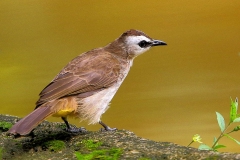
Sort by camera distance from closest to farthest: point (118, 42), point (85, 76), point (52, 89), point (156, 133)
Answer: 1. point (52, 89)
2. point (85, 76)
3. point (118, 42)
4. point (156, 133)

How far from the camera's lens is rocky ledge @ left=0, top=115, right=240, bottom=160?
7.99 ft

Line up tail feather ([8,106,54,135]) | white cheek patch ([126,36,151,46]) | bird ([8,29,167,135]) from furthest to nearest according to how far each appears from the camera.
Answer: white cheek patch ([126,36,151,46]) → bird ([8,29,167,135]) → tail feather ([8,106,54,135])

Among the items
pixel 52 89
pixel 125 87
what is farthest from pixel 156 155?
pixel 125 87

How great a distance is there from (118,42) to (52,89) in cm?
100

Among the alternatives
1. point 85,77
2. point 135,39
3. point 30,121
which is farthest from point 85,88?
point 135,39

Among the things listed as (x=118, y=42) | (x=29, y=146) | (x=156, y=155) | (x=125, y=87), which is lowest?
(x=156, y=155)

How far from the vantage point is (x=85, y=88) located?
11.1 feet

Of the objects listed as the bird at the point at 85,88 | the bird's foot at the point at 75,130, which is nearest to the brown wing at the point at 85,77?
the bird at the point at 85,88

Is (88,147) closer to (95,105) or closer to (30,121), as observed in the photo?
(30,121)

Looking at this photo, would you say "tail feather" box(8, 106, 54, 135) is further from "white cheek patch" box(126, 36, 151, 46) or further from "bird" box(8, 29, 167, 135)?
"white cheek patch" box(126, 36, 151, 46)

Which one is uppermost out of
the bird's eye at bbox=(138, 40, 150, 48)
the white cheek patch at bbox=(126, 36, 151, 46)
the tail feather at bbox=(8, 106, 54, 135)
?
the white cheek patch at bbox=(126, 36, 151, 46)

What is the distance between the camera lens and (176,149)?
2.52 m

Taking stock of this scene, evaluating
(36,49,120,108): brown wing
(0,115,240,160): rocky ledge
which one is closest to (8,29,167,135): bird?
(36,49,120,108): brown wing

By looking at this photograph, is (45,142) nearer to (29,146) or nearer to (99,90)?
(29,146)
